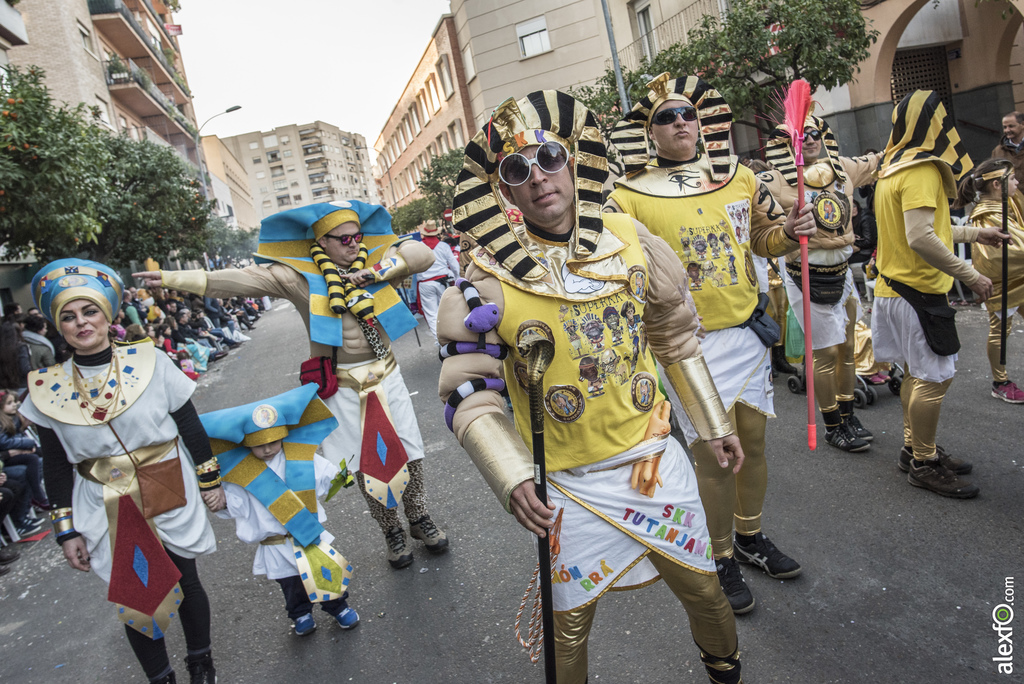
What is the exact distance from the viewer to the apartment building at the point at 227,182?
58131 mm

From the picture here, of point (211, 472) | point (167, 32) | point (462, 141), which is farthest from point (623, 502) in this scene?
point (167, 32)

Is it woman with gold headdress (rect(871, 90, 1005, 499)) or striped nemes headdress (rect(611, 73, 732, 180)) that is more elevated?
striped nemes headdress (rect(611, 73, 732, 180))

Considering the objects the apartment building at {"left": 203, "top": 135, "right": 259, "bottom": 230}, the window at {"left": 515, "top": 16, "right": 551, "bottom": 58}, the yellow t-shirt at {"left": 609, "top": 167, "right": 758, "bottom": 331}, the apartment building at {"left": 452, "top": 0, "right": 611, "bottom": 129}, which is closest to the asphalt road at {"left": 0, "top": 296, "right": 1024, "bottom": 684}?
the yellow t-shirt at {"left": 609, "top": 167, "right": 758, "bottom": 331}

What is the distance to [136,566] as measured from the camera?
298 centimetres

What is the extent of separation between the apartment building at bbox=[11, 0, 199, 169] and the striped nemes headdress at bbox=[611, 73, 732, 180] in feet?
62.3

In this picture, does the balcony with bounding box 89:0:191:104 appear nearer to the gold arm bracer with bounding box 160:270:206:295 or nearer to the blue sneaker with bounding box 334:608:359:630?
the gold arm bracer with bounding box 160:270:206:295

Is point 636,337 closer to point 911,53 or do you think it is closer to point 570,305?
point 570,305

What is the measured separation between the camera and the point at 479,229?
213 centimetres

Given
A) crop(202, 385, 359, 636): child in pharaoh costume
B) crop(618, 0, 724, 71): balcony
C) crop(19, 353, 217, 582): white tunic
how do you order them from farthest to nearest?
crop(618, 0, 724, 71): balcony
crop(202, 385, 359, 636): child in pharaoh costume
crop(19, 353, 217, 582): white tunic

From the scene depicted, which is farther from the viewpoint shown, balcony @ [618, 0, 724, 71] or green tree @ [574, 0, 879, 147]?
balcony @ [618, 0, 724, 71]

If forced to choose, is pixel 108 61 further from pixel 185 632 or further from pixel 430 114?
pixel 185 632

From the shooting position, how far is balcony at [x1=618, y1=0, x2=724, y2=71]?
1499 cm

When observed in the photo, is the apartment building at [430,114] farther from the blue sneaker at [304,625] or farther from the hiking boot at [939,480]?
the blue sneaker at [304,625]

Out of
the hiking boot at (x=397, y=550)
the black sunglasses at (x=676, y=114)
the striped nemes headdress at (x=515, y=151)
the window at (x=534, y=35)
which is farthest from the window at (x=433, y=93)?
the striped nemes headdress at (x=515, y=151)
